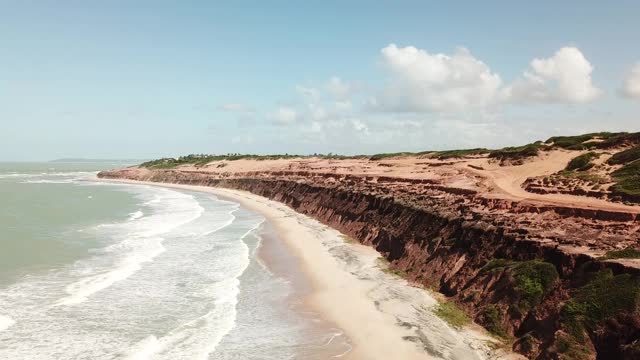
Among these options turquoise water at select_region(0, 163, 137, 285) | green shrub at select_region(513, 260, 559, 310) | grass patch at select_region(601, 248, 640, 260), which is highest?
grass patch at select_region(601, 248, 640, 260)

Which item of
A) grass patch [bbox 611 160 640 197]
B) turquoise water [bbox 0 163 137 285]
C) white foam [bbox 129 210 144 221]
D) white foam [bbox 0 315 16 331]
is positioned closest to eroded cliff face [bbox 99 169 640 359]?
grass patch [bbox 611 160 640 197]

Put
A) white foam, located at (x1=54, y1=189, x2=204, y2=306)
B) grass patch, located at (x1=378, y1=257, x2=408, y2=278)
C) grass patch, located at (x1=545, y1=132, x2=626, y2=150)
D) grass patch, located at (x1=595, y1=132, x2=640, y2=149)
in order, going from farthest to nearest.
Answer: grass patch, located at (x1=545, y1=132, x2=626, y2=150)
grass patch, located at (x1=595, y1=132, x2=640, y2=149)
grass patch, located at (x1=378, y1=257, x2=408, y2=278)
white foam, located at (x1=54, y1=189, x2=204, y2=306)

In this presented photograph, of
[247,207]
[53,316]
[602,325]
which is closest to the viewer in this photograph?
[602,325]

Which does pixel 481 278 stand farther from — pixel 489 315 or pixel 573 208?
pixel 573 208

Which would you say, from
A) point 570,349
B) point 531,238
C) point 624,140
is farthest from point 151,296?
point 624,140

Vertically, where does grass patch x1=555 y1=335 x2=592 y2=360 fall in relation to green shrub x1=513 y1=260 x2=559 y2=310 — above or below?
below

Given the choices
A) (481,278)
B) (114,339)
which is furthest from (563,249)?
(114,339)

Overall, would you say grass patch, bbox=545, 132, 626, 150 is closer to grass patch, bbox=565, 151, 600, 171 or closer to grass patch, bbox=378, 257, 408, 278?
grass patch, bbox=565, 151, 600, 171

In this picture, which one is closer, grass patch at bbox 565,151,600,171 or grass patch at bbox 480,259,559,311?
grass patch at bbox 480,259,559,311
